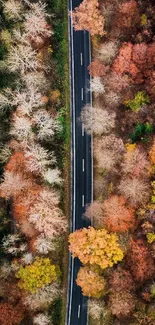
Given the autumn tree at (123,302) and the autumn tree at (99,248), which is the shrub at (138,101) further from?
the autumn tree at (123,302)

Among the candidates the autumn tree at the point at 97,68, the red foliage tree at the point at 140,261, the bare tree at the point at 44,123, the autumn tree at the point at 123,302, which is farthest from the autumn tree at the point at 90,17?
the autumn tree at the point at 123,302

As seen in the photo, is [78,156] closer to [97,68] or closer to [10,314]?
[97,68]

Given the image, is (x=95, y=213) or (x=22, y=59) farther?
(x=22, y=59)

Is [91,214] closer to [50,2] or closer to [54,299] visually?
[54,299]

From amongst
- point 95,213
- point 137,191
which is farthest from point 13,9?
point 137,191

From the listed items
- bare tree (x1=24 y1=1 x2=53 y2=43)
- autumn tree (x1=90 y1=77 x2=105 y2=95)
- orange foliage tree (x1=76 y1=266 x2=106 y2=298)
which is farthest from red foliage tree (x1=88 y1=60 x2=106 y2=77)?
orange foliage tree (x1=76 y1=266 x2=106 y2=298)

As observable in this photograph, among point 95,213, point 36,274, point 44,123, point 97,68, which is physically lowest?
point 36,274
